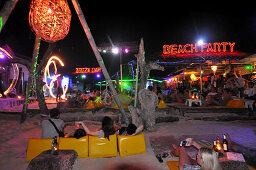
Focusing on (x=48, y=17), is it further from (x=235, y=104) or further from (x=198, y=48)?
(x=198, y=48)

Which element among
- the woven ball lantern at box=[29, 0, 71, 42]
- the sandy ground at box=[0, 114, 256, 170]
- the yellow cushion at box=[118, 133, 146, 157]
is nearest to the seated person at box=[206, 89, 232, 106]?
the sandy ground at box=[0, 114, 256, 170]

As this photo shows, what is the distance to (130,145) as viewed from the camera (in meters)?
4.45

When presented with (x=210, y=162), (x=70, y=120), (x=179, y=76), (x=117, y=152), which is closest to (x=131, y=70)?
(x=179, y=76)

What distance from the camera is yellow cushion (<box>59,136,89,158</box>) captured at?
13.6ft

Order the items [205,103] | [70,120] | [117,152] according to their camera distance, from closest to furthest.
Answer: [117,152] < [70,120] < [205,103]

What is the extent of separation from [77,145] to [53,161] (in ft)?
4.66

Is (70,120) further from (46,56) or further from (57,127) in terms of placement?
(57,127)

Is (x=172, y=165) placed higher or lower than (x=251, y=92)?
lower

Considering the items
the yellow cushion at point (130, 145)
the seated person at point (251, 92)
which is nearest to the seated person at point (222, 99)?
the seated person at point (251, 92)

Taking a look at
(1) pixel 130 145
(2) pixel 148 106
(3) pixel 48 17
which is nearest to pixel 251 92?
(2) pixel 148 106

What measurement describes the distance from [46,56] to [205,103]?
33.2 ft

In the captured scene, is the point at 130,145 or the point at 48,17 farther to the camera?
the point at 48,17

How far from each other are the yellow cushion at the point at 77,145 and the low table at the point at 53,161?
0.97 metres

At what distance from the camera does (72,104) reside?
34.2 ft
